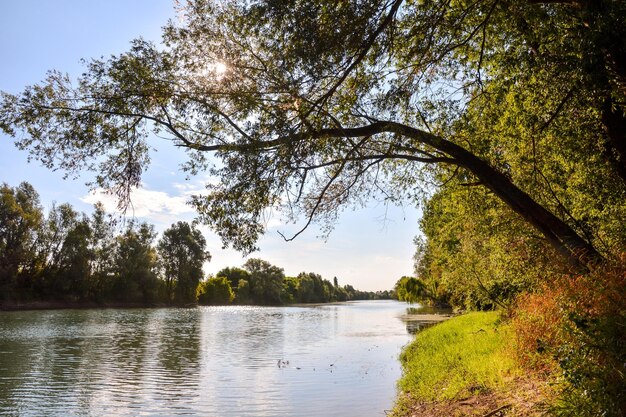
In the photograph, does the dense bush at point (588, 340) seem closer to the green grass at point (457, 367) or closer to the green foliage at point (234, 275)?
the green grass at point (457, 367)

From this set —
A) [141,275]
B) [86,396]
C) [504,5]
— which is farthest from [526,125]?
[141,275]

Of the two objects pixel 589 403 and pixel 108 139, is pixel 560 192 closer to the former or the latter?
pixel 589 403

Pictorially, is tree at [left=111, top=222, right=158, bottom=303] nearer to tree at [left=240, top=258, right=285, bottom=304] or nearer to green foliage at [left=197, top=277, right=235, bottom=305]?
green foliage at [left=197, top=277, right=235, bottom=305]

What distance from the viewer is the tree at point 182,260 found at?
100438 mm

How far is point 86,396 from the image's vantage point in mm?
14211

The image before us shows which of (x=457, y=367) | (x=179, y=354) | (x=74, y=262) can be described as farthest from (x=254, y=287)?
(x=457, y=367)

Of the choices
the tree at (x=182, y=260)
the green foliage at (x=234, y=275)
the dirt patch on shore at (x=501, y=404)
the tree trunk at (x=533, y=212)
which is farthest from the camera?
the green foliage at (x=234, y=275)

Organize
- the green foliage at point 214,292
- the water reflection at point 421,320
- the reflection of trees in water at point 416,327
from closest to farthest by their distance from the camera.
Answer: the reflection of trees in water at point 416,327
the water reflection at point 421,320
the green foliage at point 214,292

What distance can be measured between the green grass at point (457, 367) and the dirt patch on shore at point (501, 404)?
0.44 meters

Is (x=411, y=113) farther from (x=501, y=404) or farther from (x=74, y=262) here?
(x=74, y=262)

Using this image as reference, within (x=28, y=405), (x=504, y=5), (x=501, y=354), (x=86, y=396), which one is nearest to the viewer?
(x=504, y=5)

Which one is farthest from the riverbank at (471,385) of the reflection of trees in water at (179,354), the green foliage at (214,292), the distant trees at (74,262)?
the green foliage at (214,292)

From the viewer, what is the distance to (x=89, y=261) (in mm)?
82938

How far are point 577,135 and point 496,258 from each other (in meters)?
8.18
